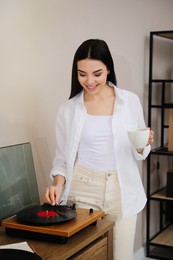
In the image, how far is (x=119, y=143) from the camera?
1.93 metres

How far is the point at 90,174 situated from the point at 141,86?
5.14ft

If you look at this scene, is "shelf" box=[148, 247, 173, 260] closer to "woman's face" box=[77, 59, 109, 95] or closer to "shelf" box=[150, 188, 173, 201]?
"shelf" box=[150, 188, 173, 201]

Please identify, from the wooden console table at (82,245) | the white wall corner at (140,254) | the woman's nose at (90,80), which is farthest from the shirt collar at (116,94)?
the white wall corner at (140,254)

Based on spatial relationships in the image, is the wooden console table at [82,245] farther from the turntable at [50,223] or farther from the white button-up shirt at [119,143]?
the white button-up shirt at [119,143]

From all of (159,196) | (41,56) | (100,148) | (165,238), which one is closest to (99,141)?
(100,148)

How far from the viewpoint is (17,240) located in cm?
169

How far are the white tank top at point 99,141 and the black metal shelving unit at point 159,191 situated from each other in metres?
1.46

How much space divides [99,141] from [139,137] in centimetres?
22

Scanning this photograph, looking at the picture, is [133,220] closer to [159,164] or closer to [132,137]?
[132,137]

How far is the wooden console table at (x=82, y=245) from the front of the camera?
5.16ft

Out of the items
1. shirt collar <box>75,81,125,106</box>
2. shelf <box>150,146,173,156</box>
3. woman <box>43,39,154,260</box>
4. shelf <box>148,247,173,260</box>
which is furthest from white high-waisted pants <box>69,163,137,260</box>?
shelf <box>148,247,173,260</box>

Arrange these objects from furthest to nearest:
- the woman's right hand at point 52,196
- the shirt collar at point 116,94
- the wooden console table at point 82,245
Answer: the shirt collar at point 116,94 → the woman's right hand at point 52,196 → the wooden console table at point 82,245

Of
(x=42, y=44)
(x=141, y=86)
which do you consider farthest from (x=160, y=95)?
(x=42, y=44)

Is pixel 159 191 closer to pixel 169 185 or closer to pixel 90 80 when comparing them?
pixel 169 185
